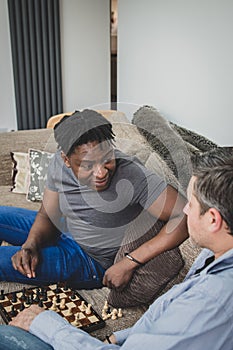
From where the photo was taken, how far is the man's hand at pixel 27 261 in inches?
52.0

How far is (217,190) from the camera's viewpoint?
75cm

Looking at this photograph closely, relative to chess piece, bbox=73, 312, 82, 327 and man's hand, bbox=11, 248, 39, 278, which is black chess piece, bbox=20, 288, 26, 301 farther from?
chess piece, bbox=73, 312, 82, 327

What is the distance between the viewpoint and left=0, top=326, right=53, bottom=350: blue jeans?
95 centimetres

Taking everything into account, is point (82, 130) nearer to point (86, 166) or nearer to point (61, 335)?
point (86, 166)

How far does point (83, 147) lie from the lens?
3.79ft

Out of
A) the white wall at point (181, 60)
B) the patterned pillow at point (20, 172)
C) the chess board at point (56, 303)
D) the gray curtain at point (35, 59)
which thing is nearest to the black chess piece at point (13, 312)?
the chess board at point (56, 303)

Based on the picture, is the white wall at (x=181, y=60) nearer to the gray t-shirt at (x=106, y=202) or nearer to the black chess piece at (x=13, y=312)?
the gray t-shirt at (x=106, y=202)

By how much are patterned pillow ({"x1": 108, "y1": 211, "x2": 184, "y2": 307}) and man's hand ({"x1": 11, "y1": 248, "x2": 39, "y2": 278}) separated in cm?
Result: 26

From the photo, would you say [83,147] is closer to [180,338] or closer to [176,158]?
[176,158]

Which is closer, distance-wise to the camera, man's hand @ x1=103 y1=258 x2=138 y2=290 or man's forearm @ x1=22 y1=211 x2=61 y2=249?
man's hand @ x1=103 y1=258 x2=138 y2=290

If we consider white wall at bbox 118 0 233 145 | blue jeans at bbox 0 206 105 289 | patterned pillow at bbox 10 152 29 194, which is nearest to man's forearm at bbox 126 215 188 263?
blue jeans at bbox 0 206 105 289

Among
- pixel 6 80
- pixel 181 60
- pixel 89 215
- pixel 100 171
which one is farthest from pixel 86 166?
pixel 6 80

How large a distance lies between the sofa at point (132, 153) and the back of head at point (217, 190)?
0.25m

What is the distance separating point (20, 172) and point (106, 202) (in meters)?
1.23
